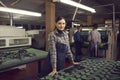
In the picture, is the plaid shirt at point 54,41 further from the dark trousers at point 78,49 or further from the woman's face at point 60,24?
the dark trousers at point 78,49

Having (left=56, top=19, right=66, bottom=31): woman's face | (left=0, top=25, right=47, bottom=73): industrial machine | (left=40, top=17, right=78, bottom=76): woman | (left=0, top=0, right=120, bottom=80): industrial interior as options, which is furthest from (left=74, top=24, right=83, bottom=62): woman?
(left=56, top=19, right=66, bottom=31): woman's face

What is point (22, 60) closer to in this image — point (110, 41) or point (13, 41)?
point (13, 41)

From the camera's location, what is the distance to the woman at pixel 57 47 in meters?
2.45

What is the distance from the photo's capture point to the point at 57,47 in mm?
2631

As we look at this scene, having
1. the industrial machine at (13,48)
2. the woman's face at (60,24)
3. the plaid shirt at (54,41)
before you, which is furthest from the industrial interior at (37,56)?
the woman's face at (60,24)

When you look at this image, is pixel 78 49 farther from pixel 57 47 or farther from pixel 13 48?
pixel 57 47

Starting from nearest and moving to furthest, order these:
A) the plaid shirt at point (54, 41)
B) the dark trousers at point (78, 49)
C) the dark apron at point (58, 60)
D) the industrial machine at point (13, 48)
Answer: the plaid shirt at point (54, 41)
the dark apron at point (58, 60)
the industrial machine at point (13, 48)
the dark trousers at point (78, 49)

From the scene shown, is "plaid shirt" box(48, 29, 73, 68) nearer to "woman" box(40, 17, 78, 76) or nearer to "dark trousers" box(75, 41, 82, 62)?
"woman" box(40, 17, 78, 76)

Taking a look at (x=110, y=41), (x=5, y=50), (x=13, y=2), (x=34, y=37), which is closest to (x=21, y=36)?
(x=5, y=50)

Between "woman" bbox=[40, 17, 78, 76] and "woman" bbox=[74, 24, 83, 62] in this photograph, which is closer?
"woman" bbox=[40, 17, 78, 76]

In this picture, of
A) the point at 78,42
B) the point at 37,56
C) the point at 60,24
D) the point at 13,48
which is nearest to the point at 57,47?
the point at 60,24

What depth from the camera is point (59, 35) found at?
2.60 m

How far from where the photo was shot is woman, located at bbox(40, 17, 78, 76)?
2.45 m

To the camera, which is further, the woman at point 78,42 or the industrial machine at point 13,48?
the woman at point 78,42
